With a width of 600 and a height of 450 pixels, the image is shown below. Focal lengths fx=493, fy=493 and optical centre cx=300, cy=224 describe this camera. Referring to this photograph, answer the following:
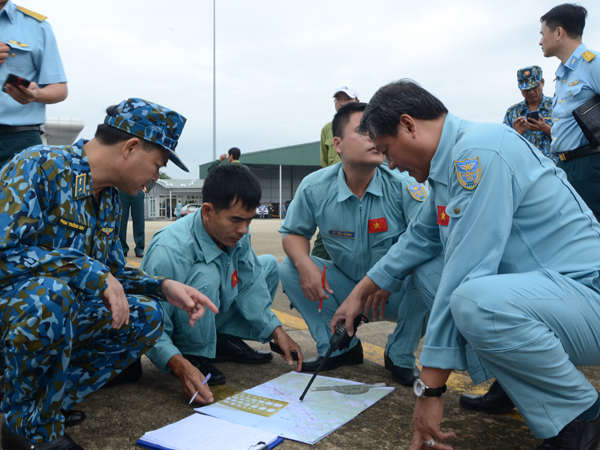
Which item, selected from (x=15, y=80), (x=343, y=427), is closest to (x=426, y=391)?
(x=343, y=427)

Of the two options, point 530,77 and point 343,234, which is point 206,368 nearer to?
point 343,234

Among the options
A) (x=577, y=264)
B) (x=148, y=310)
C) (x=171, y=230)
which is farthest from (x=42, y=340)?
(x=577, y=264)

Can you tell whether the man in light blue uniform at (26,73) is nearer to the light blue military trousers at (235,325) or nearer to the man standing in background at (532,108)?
the light blue military trousers at (235,325)

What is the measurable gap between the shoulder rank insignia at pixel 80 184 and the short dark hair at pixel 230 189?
0.76m

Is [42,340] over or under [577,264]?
under

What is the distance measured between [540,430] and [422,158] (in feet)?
2.96

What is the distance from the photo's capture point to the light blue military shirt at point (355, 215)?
260 centimetres

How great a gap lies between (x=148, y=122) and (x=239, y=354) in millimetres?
1307

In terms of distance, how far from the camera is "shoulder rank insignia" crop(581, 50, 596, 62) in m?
3.06

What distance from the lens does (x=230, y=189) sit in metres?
2.35

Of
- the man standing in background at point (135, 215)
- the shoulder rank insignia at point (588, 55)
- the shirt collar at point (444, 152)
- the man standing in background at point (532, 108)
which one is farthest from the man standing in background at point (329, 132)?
the shirt collar at point (444, 152)

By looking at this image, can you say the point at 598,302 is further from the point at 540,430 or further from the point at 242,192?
the point at 242,192

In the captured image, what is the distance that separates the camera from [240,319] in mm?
2646

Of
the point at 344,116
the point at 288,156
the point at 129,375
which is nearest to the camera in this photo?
the point at 129,375
